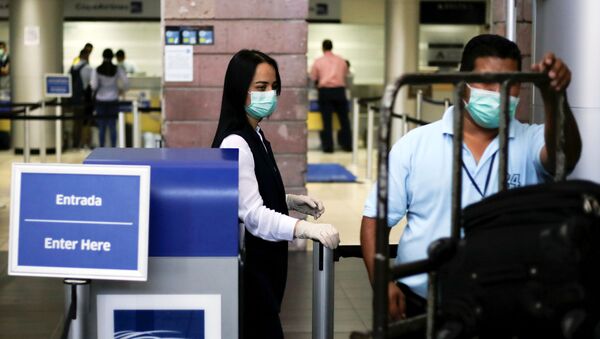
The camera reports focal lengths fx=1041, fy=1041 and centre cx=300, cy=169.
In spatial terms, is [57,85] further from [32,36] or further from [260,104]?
[260,104]

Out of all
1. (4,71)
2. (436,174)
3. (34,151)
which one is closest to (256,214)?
(436,174)

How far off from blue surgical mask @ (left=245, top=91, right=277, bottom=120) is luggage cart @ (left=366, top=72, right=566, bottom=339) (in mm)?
1332

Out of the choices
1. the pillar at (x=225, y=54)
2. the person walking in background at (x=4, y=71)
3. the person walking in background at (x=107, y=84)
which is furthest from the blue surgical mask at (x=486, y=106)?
the person walking in background at (x=4, y=71)

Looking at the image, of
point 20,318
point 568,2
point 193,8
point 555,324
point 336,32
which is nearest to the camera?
point 555,324

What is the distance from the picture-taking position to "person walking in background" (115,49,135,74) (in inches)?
715

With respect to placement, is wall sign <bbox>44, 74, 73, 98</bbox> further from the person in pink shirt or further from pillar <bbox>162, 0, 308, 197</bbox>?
pillar <bbox>162, 0, 308, 197</bbox>

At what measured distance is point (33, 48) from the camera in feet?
55.3

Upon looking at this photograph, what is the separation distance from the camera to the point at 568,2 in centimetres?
→ 363

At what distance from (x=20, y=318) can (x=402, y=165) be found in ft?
12.4

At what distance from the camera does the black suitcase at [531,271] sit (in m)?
2.44

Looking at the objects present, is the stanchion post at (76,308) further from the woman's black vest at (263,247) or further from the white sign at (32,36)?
the white sign at (32,36)

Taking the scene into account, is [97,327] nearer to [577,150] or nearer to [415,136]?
[415,136]

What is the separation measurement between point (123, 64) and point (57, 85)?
14.6 feet

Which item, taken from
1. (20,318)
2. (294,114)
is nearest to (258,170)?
(20,318)
